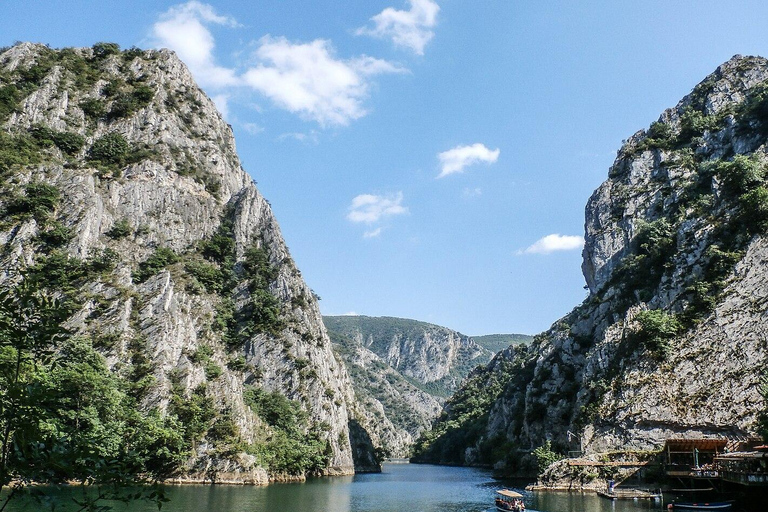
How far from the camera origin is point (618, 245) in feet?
351

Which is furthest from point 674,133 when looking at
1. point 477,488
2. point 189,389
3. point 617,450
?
point 189,389

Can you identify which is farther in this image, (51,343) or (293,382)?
(293,382)

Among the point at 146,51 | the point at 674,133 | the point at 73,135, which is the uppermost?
the point at 146,51

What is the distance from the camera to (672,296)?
79.9m

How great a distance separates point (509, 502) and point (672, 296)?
48.0 m

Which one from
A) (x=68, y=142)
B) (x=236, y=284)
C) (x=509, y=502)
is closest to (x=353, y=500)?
(x=509, y=502)

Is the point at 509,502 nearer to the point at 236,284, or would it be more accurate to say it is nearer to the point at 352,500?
the point at 352,500

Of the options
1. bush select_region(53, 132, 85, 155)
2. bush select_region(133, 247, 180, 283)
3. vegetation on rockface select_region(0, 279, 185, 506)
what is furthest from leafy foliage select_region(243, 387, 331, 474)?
vegetation on rockface select_region(0, 279, 185, 506)

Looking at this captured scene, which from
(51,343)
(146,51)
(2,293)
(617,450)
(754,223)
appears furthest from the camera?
(146,51)

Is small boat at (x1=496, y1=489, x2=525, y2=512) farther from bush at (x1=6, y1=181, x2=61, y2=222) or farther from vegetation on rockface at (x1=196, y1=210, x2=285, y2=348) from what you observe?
bush at (x1=6, y1=181, x2=61, y2=222)

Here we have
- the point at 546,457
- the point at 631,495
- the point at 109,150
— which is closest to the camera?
the point at 631,495

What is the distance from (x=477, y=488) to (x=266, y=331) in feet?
160

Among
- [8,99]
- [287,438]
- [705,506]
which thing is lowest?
[287,438]

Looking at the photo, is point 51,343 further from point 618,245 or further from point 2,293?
point 618,245
